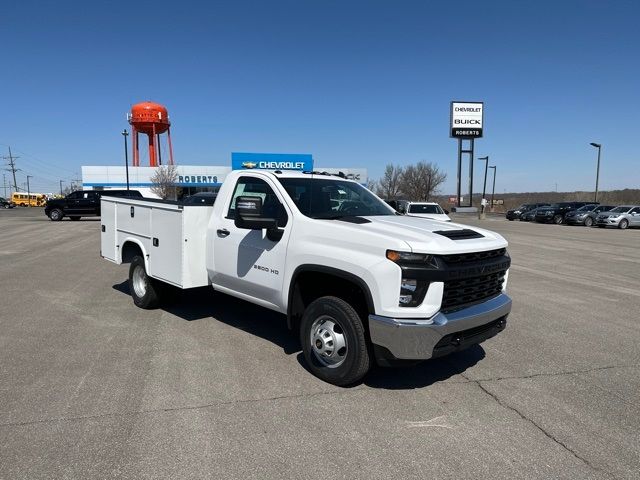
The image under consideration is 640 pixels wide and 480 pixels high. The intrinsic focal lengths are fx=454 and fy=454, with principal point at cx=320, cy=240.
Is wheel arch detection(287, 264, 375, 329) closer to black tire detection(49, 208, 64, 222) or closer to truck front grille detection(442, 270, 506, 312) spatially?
truck front grille detection(442, 270, 506, 312)

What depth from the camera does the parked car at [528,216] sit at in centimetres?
4131

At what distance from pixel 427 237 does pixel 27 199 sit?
93018 millimetres

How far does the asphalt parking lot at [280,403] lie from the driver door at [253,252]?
28.6 inches

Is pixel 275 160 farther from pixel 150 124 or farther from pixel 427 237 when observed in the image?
pixel 427 237

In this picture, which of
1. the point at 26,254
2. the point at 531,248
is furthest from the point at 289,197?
the point at 531,248

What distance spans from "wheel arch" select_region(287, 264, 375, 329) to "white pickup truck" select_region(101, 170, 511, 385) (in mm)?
11

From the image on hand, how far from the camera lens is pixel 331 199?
4.98m

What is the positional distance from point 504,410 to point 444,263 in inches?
51.4

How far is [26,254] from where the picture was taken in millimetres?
12820

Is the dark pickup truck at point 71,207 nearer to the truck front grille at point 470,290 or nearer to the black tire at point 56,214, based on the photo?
the black tire at point 56,214

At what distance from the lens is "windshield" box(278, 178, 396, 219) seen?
15.4ft

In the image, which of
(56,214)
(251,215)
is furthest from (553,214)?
(251,215)

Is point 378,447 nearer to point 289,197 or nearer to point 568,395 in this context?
point 568,395

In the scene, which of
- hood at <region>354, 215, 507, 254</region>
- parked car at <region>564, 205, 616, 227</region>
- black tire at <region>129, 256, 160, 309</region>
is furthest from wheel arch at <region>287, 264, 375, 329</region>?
parked car at <region>564, 205, 616, 227</region>
